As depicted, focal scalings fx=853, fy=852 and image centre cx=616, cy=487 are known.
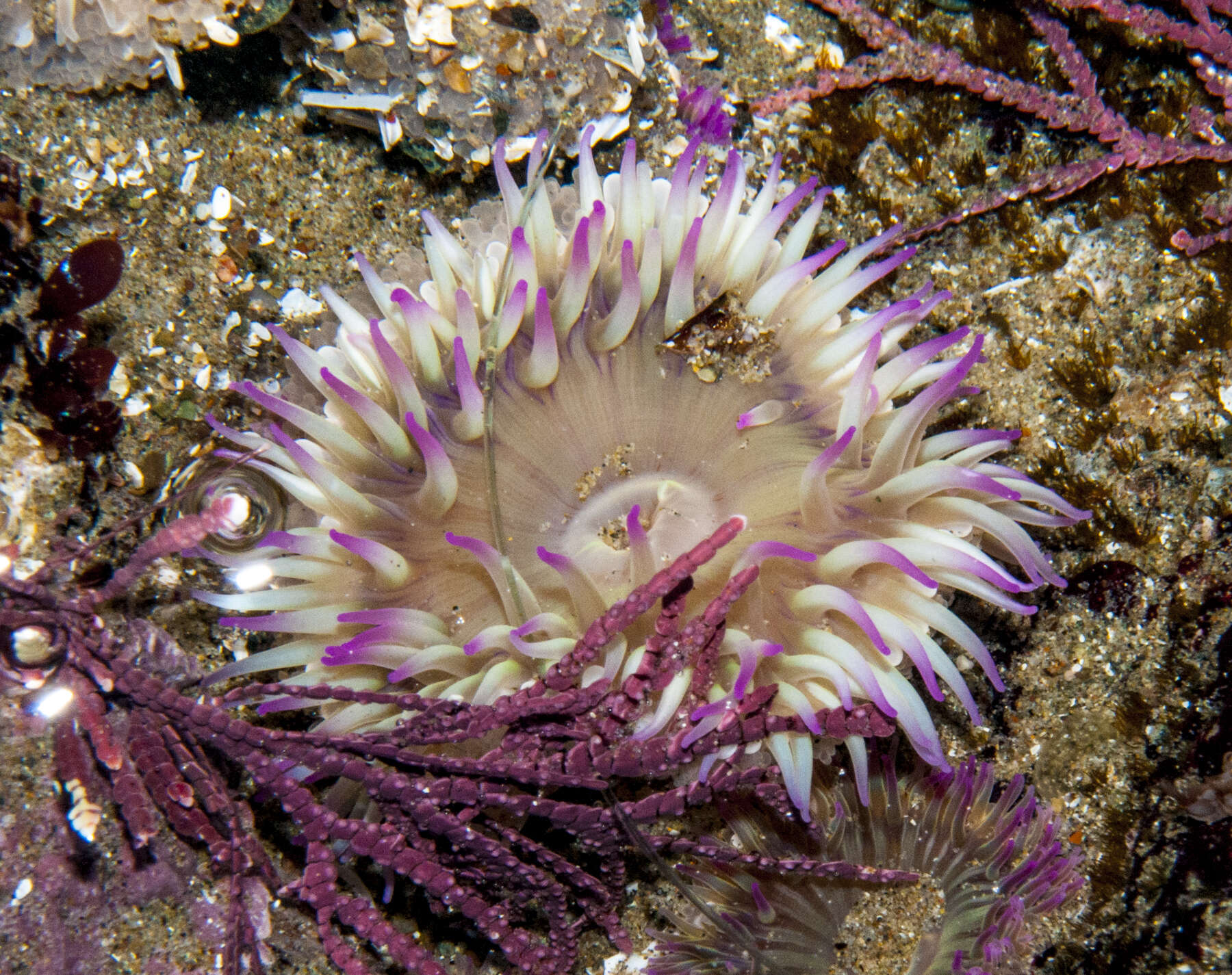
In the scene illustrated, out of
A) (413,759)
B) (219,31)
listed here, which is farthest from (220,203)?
(413,759)

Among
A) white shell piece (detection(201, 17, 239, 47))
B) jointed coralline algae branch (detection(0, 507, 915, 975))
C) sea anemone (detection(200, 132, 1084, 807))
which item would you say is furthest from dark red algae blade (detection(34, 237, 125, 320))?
jointed coralline algae branch (detection(0, 507, 915, 975))

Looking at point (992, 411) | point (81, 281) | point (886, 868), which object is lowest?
point (81, 281)

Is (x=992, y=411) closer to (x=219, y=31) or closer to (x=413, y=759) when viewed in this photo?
(x=413, y=759)

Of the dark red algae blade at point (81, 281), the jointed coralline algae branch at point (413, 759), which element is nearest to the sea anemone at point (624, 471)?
the jointed coralline algae branch at point (413, 759)

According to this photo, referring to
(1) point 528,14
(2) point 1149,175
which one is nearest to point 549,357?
(1) point 528,14

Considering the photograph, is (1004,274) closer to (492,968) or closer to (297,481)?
(297,481)

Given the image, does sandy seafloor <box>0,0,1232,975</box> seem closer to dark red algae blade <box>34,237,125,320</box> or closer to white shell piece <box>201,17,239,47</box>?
dark red algae blade <box>34,237,125,320</box>

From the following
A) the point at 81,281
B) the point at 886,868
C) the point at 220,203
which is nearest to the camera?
the point at 81,281
